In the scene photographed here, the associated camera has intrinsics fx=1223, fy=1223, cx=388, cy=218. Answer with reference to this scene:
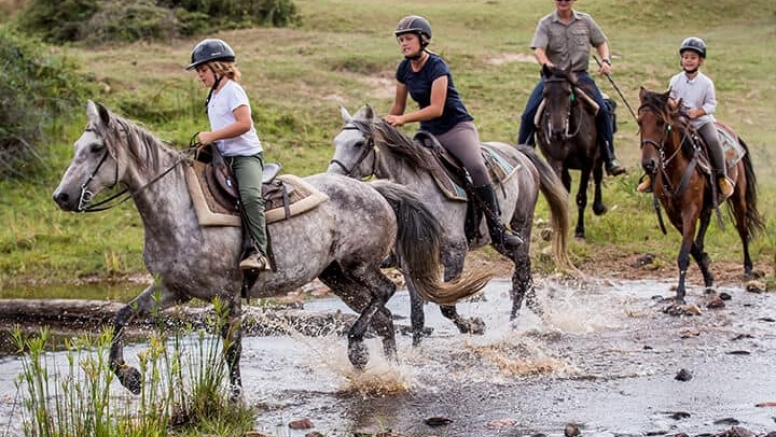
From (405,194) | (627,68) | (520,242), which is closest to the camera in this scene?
(405,194)

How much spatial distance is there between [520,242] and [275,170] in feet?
10.1

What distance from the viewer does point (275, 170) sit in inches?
325

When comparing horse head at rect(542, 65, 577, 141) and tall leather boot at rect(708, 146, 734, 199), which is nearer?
tall leather boot at rect(708, 146, 734, 199)

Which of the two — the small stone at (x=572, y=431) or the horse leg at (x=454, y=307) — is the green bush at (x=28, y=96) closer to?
the horse leg at (x=454, y=307)

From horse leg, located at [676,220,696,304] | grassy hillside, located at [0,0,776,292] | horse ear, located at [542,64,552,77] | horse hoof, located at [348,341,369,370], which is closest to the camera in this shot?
horse hoof, located at [348,341,369,370]

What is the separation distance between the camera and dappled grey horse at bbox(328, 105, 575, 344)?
9.47 m

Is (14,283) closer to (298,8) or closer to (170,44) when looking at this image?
(170,44)

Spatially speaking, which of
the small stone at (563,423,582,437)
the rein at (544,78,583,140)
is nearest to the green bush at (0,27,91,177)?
the rein at (544,78,583,140)

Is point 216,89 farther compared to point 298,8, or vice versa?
point 298,8

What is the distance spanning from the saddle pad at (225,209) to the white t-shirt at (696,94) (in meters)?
5.11

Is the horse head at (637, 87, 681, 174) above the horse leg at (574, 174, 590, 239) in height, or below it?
above

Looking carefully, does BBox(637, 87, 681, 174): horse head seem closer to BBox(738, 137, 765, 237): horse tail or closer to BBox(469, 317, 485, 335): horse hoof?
BBox(738, 137, 765, 237): horse tail

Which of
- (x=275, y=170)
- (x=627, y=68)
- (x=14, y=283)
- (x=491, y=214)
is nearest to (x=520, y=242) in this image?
(x=491, y=214)

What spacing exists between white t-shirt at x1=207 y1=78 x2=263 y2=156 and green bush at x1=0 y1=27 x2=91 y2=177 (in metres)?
8.32
